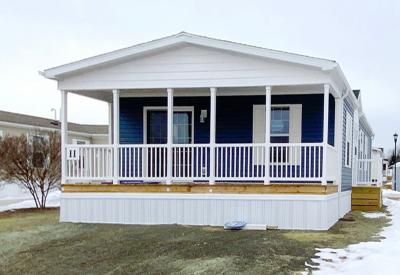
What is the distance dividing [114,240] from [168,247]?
1162 millimetres

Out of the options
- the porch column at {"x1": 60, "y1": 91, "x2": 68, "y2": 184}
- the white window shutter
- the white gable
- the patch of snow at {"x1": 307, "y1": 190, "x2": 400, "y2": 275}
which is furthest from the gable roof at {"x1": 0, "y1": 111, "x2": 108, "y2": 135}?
the patch of snow at {"x1": 307, "y1": 190, "x2": 400, "y2": 275}

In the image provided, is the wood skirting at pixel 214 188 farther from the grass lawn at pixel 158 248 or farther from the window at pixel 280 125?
the window at pixel 280 125

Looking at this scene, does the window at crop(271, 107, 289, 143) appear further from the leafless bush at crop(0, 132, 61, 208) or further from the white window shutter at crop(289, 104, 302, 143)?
the leafless bush at crop(0, 132, 61, 208)

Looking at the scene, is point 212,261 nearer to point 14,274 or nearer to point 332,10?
point 14,274

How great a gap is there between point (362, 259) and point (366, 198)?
7894mm

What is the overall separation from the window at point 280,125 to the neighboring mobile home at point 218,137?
0.02 m

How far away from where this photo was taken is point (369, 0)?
13195 millimetres

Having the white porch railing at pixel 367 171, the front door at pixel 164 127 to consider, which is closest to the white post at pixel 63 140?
the front door at pixel 164 127

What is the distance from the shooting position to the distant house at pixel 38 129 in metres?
19.8

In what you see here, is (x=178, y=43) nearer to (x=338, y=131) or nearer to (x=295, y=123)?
(x=295, y=123)

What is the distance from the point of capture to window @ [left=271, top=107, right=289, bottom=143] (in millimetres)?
10961

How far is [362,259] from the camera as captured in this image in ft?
20.0

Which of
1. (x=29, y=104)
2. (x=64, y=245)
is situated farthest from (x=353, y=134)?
(x=29, y=104)

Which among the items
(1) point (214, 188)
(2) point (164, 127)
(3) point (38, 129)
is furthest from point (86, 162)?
(3) point (38, 129)
